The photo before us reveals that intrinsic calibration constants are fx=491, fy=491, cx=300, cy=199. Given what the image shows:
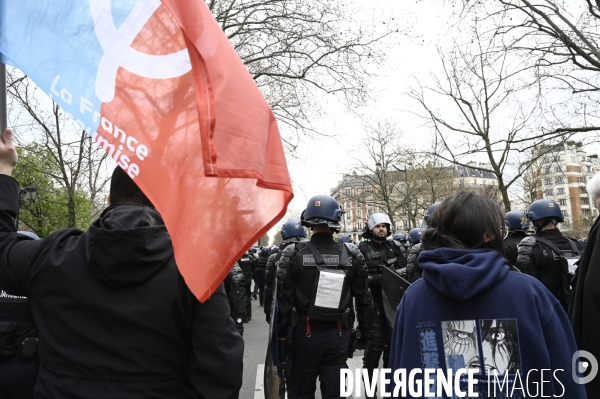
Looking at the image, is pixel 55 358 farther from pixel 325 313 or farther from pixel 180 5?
pixel 325 313

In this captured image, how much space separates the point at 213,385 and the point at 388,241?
5.74m

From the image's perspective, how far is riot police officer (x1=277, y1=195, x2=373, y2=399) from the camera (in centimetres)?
470

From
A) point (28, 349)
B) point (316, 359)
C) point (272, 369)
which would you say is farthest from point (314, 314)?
point (28, 349)

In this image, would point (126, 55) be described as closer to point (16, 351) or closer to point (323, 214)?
point (16, 351)

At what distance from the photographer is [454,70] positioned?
16.4 meters

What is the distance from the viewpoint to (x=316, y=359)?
472 centimetres

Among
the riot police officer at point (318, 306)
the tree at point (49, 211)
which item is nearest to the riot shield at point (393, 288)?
Result: the riot police officer at point (318, 306)

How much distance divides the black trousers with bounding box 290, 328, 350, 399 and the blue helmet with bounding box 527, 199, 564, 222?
136 inches

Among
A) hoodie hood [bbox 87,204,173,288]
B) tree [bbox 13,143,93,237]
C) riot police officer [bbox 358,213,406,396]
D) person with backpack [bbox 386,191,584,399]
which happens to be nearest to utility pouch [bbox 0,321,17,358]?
hoodie hood [bbox 87,204,173,288]

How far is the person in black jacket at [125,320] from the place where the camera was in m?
1.74

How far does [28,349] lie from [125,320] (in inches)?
49.8

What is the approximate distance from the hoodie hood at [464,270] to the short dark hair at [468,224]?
0.07 meters

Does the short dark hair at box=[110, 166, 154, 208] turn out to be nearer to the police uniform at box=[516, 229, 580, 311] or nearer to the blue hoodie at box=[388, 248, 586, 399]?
the blue hoodie at box=[388, 248, 586, 399]

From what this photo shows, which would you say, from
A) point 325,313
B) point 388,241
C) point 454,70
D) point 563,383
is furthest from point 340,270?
point 454,70
